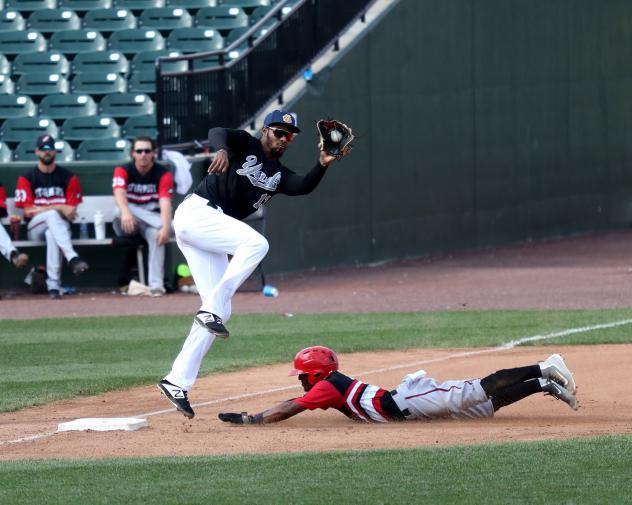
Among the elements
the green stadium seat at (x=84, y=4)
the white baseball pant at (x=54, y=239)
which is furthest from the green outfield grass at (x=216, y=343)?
the green stadium seat at (x=84, y=4)

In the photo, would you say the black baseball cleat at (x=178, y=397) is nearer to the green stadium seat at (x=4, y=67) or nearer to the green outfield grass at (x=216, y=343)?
the green outfield grass at (x=216, y=343)

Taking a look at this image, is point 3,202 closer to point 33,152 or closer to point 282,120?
point 33,152

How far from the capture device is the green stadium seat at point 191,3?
2073 cm

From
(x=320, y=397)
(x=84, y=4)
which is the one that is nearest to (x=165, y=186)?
(x=84, y=4)

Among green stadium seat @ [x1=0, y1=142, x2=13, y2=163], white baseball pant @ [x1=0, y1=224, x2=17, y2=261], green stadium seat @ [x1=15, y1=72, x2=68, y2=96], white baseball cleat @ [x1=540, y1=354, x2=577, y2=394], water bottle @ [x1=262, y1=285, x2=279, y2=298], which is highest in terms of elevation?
green stadium seat @ [x1=15, y1=72, x2=68, y2=96]

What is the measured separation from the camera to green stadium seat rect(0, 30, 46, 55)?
20.4 meters

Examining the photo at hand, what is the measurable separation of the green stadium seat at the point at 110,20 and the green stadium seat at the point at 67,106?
162cm

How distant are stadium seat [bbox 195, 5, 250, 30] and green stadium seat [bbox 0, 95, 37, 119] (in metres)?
2.80

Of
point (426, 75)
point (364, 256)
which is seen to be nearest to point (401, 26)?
point (426, 75)

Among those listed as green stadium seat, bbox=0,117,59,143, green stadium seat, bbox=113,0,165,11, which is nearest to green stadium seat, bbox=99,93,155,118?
green stadium seat, bbox=0,117,59,143

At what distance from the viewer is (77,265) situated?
16266 mm

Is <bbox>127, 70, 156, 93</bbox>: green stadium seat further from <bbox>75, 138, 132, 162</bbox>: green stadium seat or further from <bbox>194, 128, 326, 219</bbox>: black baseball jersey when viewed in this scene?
<bbox>194, 128, 326, 219</bbox>: black baseball jersey

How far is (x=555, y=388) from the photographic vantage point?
332 inches

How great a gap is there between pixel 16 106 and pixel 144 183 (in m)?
3.87
